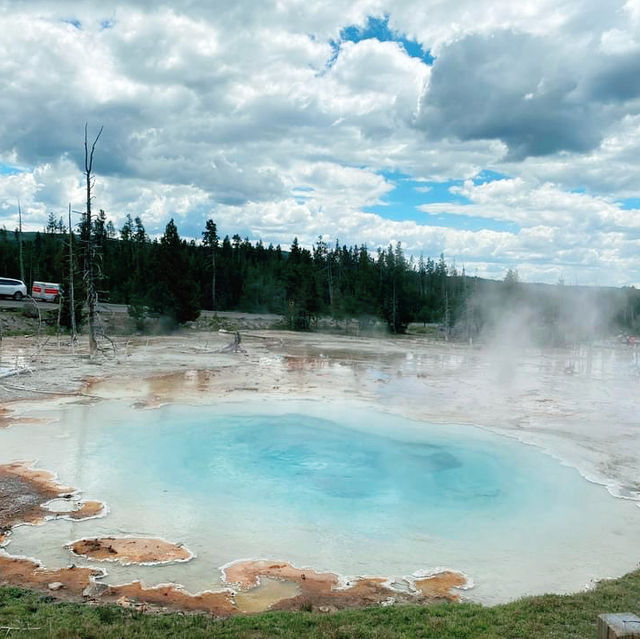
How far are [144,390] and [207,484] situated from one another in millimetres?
8202

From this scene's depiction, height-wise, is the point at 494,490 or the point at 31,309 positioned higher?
the point at 31,309

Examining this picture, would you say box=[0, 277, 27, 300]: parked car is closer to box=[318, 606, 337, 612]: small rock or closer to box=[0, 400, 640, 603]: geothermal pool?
box=[0, 400, 640, 603]: geothermal pool

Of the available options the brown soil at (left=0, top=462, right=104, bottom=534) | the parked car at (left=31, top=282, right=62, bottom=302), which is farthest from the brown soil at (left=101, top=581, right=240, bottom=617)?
the parked car at (left=31, top=282, right=62, bottom=302)

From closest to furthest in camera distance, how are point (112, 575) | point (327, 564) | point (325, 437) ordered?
point (112, 575)
point (327, 564)
point (325, 437)

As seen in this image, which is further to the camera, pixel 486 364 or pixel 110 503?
pixel 486 364

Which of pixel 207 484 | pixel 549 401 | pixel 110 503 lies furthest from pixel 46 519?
pixel 549 401

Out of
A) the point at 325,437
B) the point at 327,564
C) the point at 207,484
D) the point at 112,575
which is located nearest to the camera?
the point at 112,575

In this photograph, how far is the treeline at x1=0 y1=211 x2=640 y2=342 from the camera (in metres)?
35.4

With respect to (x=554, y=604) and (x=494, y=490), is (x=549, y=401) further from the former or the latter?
(x=554, y=604)

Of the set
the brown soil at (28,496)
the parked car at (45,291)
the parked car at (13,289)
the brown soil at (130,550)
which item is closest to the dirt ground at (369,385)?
the brown soil at (130,550)

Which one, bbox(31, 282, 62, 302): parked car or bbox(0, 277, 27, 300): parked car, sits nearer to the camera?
bbox(31, 282, 62, 302): parked car

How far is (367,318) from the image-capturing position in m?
44.9

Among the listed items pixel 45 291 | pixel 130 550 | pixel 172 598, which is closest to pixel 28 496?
pixel 130 550

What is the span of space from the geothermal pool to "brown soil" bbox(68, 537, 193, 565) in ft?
0.55
